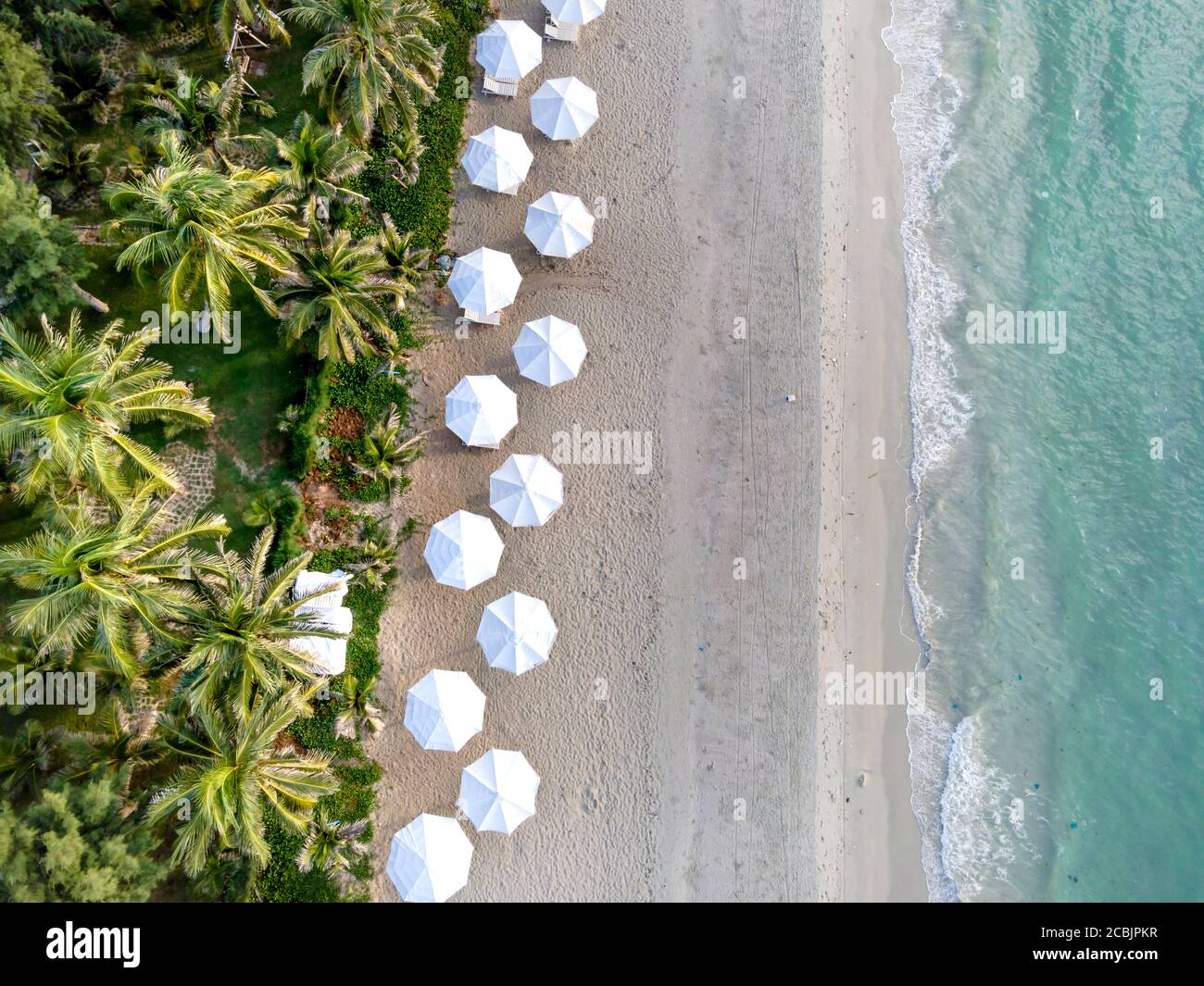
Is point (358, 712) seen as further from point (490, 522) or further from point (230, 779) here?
point (490, 522)

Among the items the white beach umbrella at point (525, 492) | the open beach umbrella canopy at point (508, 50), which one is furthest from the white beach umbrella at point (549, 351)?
the open beach umbrella canopy at point (508, 50)

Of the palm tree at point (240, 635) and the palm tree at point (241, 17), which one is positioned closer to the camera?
the palm tree at point (240, 635)

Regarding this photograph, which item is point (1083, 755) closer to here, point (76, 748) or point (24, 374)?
point (76, 748)

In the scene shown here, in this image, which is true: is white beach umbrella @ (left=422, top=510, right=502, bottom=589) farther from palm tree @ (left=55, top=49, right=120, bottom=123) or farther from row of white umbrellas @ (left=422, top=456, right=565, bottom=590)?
palm tree @ (left=55, top=49, right=120, bottom=123)

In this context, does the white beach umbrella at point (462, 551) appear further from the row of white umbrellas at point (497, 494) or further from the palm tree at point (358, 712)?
the palm tree at point (358, 712)
